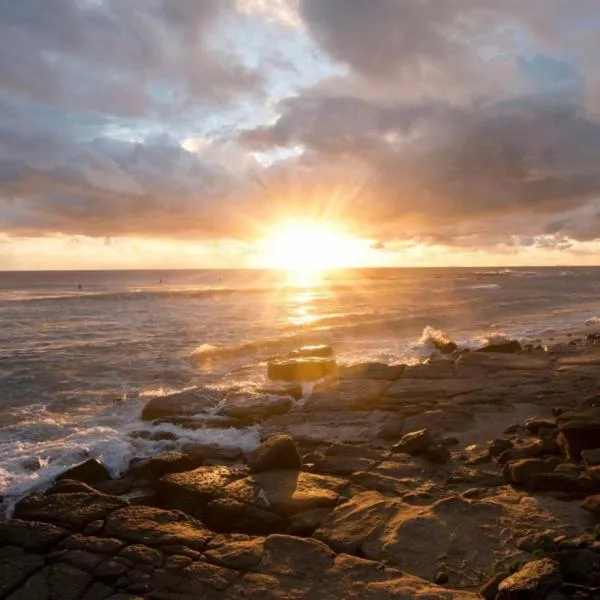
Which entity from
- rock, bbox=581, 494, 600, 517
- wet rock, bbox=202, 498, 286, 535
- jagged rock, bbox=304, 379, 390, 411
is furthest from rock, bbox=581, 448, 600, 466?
jagged rock, bbox=304, 379, 390, 411

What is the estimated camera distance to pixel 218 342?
119 ft

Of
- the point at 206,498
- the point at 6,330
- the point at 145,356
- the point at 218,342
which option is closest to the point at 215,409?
the point at 206,498

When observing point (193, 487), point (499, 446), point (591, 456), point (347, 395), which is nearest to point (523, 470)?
point (591, 456)

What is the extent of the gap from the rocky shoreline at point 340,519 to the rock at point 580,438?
0.03 meters

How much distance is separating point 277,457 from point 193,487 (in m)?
1.87

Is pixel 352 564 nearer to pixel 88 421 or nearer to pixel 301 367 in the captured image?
pixel 88 421

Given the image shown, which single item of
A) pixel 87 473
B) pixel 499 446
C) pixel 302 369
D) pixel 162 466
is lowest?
pixel 87 473

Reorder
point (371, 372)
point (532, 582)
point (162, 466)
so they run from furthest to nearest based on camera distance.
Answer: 1. point (371, 372)
2. point (162, 466)
3. point (532, 582)

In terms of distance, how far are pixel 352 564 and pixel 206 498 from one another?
3.34 m

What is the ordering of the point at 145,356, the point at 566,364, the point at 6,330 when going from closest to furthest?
the point at 566,364, the point at 145,356, the point at 6,330

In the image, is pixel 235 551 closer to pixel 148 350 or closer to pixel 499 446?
pixel 499 446

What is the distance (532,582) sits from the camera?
22.7ft

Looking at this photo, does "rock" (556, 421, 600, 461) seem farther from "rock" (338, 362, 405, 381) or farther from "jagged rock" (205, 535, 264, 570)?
"rock" (338, 362, 405, 381)

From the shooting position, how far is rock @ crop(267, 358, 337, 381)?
2278 cm
